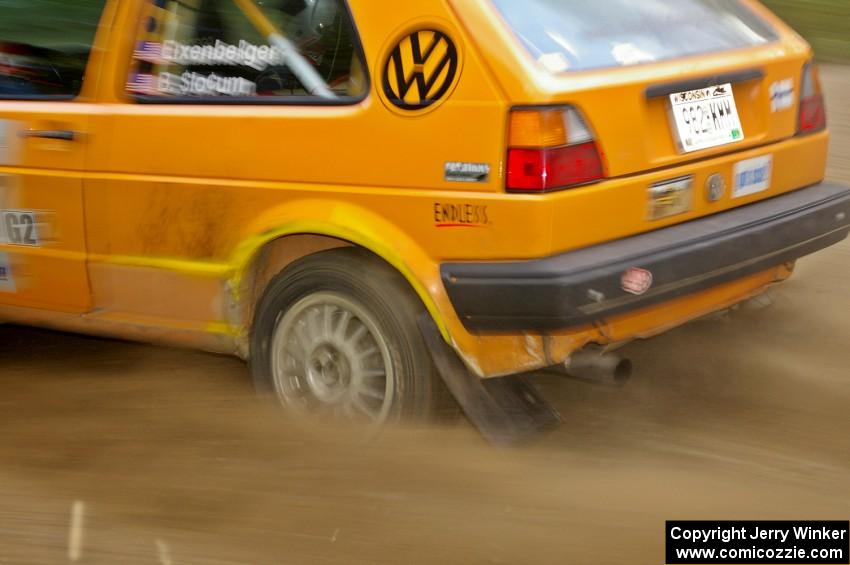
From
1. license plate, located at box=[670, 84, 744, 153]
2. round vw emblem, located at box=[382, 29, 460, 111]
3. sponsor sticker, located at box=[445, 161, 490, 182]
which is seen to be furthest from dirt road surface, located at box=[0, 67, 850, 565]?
round vw emblem, located at box=[382, 29, 460, 111]

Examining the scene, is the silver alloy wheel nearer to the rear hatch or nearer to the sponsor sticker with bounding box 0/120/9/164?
the rear hatch

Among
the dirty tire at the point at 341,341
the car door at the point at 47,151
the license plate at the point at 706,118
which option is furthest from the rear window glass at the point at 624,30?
the car door at the point at 47,151

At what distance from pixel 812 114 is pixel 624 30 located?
93cm

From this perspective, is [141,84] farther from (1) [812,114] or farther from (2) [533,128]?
(1) [812,114]

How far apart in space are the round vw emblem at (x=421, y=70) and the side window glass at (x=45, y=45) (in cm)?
130

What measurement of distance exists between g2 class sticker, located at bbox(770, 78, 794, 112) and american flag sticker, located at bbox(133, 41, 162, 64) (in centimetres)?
208

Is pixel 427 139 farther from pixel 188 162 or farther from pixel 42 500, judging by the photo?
pixel 42 500

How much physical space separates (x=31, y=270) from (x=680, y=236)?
242 cm

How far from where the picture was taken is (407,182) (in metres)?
3.75

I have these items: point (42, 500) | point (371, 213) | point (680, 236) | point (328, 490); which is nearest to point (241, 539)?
point (328, 490)

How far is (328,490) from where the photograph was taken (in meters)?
3.84

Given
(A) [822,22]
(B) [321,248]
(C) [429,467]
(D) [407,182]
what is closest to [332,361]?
(B) [321,248]

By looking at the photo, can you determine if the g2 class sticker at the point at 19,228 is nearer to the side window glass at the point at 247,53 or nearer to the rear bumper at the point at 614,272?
the side window glass at the point at 247,53

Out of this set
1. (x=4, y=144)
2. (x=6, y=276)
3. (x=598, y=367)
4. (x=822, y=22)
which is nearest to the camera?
(x=598, y=367)
